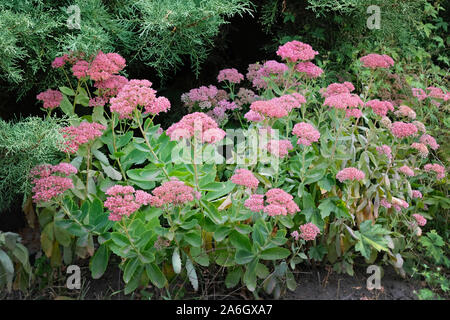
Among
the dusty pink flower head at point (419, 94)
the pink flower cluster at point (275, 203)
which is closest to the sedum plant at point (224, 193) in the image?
the pink flower cluster at point (275, 203)

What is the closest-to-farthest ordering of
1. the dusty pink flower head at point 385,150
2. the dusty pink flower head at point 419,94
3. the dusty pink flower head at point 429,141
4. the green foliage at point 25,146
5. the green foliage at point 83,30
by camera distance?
the green foliage at point 25,146 → the green foliage at point 83,30 → the dusty pink flower head at point 385,150 → the dusty pink flower head at point 429,141 → the dusty pink flower head at point 419,94

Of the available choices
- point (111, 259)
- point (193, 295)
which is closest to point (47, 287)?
point (111, 259)

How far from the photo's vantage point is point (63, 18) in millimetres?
2756

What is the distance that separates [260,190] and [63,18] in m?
1.53

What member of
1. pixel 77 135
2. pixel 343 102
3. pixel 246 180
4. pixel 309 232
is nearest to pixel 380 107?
pixel 343 102

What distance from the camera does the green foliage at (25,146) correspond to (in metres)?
2.26

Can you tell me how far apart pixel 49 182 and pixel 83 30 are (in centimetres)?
94

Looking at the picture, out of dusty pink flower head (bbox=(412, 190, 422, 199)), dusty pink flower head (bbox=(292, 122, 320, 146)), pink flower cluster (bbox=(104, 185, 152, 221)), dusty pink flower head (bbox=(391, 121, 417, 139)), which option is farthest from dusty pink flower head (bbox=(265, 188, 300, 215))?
dusty pink flower head (bbox=(412, 190, 422, 199))

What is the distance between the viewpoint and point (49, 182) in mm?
2180

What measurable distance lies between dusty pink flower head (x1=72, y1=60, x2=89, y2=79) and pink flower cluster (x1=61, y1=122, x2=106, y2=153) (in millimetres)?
298

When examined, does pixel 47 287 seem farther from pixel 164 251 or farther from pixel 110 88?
pixel 110 88

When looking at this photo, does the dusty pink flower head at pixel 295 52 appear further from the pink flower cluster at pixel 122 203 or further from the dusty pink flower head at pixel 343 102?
the pink flower cluster at pixel 122 203

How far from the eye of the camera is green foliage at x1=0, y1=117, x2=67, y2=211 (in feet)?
7.43

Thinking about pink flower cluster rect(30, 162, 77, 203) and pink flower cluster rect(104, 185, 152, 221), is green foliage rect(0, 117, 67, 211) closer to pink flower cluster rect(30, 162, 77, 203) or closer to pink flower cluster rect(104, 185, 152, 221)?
pink flower cluster rect(30, 162, 77, 203)
